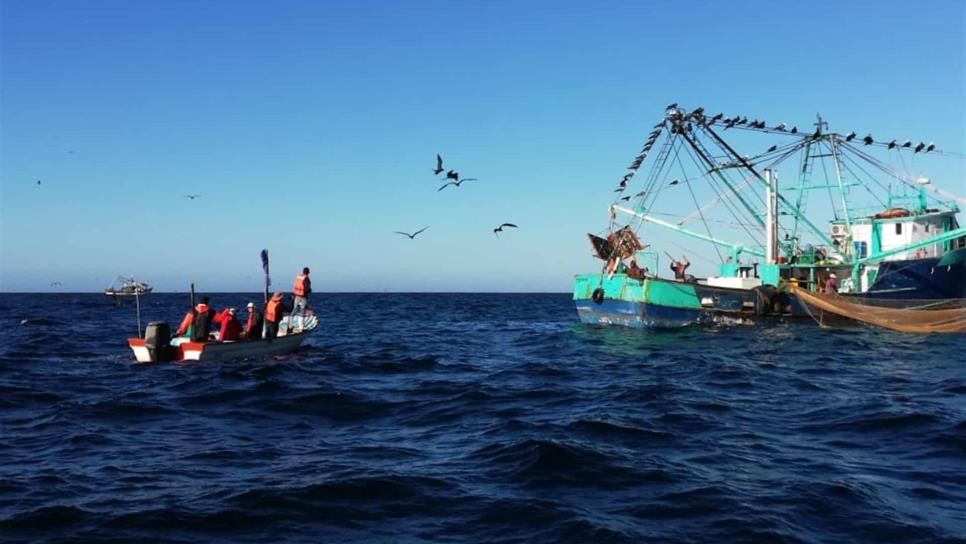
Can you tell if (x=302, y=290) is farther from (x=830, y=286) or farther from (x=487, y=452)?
(x=830, y=286)

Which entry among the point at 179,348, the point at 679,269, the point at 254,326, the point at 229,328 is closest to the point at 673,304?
the point at 679,269

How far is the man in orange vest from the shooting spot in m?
26.2

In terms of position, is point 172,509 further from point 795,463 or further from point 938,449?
point 938,449

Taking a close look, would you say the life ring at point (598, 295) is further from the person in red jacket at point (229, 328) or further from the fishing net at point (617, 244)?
the person in red jacket at point (229, 328)

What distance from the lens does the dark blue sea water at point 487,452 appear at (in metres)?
7.88

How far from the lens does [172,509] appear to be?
8359mm

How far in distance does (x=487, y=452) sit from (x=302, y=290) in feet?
55.3

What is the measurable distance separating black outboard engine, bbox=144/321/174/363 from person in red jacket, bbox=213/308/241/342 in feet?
5.25

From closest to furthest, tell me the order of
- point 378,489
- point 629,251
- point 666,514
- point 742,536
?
point 742,536
point 666,514
point 378,489
point 629,251

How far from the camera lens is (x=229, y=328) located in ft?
77.4

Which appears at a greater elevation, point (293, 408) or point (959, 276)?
point (959, 276)

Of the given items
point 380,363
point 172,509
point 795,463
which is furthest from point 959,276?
point 172,509

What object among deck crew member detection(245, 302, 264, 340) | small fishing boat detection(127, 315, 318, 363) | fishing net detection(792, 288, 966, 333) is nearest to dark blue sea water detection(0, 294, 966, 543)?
small fishing boat detection(127, 315, 318, 363)

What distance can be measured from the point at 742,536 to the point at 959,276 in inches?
1448
